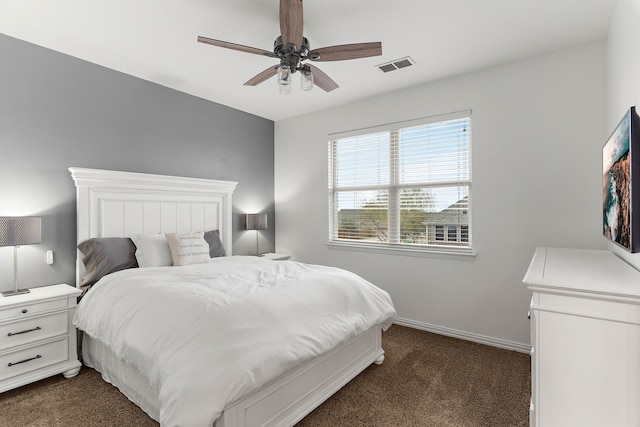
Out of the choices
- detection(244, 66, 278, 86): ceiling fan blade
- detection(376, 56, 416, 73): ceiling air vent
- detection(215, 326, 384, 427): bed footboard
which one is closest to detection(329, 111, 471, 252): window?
detection(376, 56, 416, 73): ceiling air vent

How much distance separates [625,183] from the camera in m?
1.58

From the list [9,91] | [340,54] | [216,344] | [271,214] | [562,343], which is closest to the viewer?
[562,343]

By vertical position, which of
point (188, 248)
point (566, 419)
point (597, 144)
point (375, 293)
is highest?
point (597, 144)

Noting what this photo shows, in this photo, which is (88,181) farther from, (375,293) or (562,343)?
(562,343)

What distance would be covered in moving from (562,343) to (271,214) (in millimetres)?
4012

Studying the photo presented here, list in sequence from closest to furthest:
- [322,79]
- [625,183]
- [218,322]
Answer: [625,183] < [218,322] < [322,79]

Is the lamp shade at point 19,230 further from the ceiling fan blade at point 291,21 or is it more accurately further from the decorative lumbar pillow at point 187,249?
the ceiling fan blade at point 291,21

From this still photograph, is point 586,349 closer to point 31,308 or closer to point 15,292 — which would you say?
point 31,308

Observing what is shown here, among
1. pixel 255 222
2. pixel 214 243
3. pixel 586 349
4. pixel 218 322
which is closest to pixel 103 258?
pixel 214 243

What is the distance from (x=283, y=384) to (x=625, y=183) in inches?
79.4

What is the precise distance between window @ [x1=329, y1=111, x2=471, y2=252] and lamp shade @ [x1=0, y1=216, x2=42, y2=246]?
9.86ft

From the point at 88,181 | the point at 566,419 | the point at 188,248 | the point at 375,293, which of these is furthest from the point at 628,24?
the point at 88,181

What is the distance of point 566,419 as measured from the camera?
1.39 meters

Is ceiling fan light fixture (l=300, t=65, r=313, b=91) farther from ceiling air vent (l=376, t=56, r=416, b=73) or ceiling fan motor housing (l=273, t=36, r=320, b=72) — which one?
ceiling air vent (l=376, t=56, r=416, b=73)
